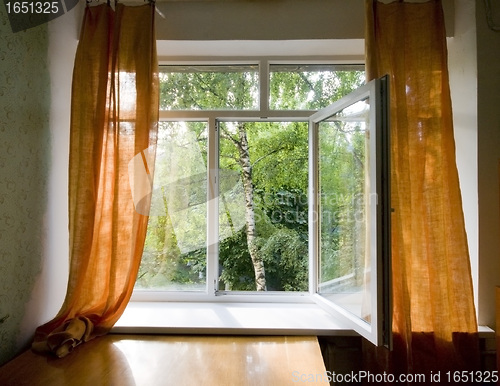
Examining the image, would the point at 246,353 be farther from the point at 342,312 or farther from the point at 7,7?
the point at 7,7

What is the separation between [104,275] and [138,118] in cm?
82

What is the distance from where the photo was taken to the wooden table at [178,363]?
4.23 feet

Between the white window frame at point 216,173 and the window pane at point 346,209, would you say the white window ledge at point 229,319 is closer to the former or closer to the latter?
the white window frame at point 216,173

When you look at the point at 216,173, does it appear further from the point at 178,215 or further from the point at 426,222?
the point at 426,222

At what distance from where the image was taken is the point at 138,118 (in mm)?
1707

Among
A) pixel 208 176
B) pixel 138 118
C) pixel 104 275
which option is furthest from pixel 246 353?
pixel 138 118

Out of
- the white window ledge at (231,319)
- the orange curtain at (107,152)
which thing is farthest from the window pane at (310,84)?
the white window ledge at (231,319)

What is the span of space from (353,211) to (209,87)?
3.85 ft

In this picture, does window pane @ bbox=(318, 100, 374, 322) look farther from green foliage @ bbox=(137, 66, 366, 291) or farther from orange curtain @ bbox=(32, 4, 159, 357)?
orange curtain @ bbox=(32, 4, 159, 357)

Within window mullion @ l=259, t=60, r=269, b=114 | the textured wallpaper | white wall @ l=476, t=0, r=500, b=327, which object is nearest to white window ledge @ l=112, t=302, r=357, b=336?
the textured wallpaper

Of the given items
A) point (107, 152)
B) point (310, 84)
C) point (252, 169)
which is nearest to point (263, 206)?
point (252, 169)

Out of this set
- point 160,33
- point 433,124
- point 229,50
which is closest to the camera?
point 433,124

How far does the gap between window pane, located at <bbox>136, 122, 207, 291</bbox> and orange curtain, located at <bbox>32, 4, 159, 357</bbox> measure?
1.15 feet

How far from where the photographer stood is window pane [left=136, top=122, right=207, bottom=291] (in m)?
2.05
